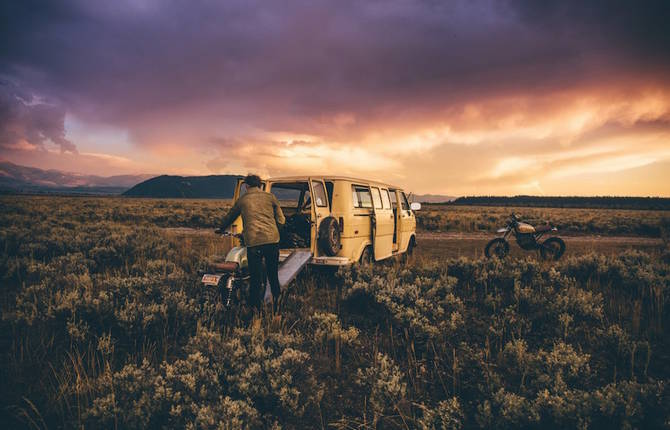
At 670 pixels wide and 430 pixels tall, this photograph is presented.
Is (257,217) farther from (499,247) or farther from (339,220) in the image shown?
(499,247)

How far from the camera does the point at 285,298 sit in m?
5.82

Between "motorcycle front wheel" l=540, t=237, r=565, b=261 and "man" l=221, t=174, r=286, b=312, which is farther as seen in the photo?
"motorcycle front wheel" l=540, t=237, r=565, b=261

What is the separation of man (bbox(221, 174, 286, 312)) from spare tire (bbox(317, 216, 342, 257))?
122 centimetres

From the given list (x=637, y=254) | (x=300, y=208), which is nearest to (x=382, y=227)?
(x=300, y=208)

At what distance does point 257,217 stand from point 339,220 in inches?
87.3

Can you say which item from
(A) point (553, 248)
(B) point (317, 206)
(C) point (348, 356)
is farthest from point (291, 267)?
(A) point (553, 248)

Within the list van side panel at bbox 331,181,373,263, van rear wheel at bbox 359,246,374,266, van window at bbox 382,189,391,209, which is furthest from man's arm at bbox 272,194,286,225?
van window at bbox 382,189,391,209

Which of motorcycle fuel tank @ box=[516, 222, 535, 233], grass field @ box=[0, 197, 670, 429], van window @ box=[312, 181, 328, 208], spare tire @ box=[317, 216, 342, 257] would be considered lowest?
grass field @ box=[0, 197, 670, 429]

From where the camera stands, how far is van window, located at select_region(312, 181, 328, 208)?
6.55 meters

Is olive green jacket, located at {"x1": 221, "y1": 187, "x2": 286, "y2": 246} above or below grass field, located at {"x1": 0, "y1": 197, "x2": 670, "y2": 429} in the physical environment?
above

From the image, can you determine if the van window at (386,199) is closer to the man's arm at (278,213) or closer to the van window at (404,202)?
the van window at (404,202)

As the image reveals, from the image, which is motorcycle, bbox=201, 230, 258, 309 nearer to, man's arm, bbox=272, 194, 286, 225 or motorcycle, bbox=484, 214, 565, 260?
man's arm, bbox=272, 194, 286, 225

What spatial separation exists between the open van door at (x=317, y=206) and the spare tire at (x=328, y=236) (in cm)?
8

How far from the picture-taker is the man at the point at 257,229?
5086 millimetres
